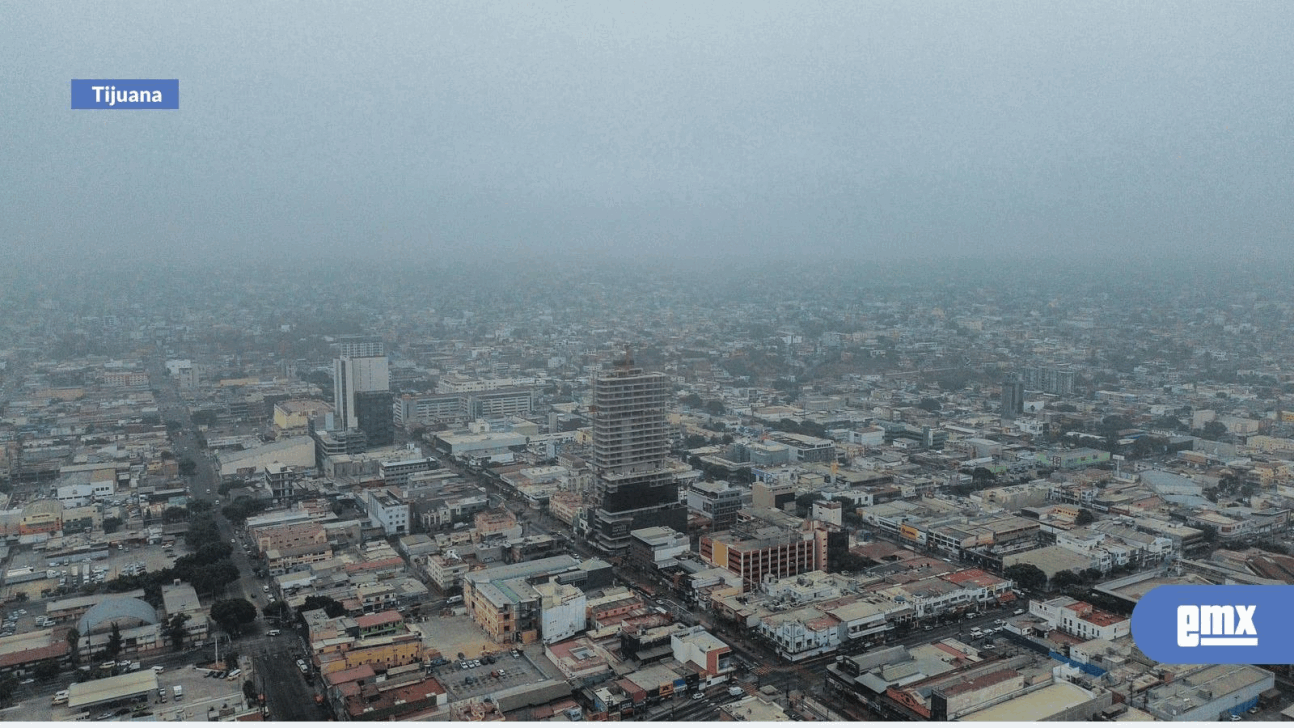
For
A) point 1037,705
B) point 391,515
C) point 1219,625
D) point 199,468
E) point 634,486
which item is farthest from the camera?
point 199,468

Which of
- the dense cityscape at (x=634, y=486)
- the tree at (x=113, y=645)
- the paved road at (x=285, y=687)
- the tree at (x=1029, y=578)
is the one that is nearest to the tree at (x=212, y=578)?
the dense cityscape at (x=634, y=486)

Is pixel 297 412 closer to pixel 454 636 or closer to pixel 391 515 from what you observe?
pixel 391 515

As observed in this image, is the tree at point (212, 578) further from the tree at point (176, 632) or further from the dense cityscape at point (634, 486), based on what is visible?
the tree at point (176, 632)

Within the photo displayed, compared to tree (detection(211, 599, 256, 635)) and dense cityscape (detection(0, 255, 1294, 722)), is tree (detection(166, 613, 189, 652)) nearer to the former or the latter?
dense cityscape (detection(0, 255, 1294, 722))

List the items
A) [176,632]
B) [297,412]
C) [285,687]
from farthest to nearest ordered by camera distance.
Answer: [297,412]
[176,632]
[285,687]

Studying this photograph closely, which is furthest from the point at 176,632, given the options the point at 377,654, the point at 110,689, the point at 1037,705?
the point at 1037,705

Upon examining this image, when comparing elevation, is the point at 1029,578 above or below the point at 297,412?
below

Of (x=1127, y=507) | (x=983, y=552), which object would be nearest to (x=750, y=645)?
(x=983, y=552)
